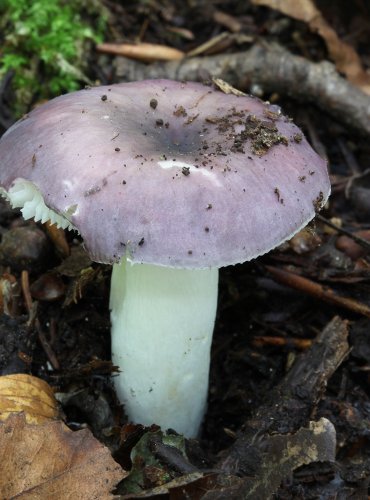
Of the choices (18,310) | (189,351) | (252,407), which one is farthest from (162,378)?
(18,310)

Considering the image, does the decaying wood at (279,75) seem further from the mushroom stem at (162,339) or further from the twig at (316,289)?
the mushroom stem at (162,339)

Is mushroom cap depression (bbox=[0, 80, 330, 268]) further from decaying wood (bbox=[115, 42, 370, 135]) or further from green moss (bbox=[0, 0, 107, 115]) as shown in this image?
decaying wood (bbox=[115, 42, 370, 135])

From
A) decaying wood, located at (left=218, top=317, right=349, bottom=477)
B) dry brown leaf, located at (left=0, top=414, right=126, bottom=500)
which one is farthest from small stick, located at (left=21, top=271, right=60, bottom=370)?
decaying wood, located at (left=218, top=317, right=349, bottom=477)

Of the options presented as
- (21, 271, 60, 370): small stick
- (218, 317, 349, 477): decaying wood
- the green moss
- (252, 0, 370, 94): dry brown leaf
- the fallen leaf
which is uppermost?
(252, 0, 370, 94): dry brown leaf

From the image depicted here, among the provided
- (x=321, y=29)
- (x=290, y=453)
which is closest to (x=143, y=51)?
(x=321, y=29)

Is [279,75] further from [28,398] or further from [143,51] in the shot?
[28,398]

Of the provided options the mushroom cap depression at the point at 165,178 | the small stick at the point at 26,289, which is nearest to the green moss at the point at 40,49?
the small stick at the point at 26,289
